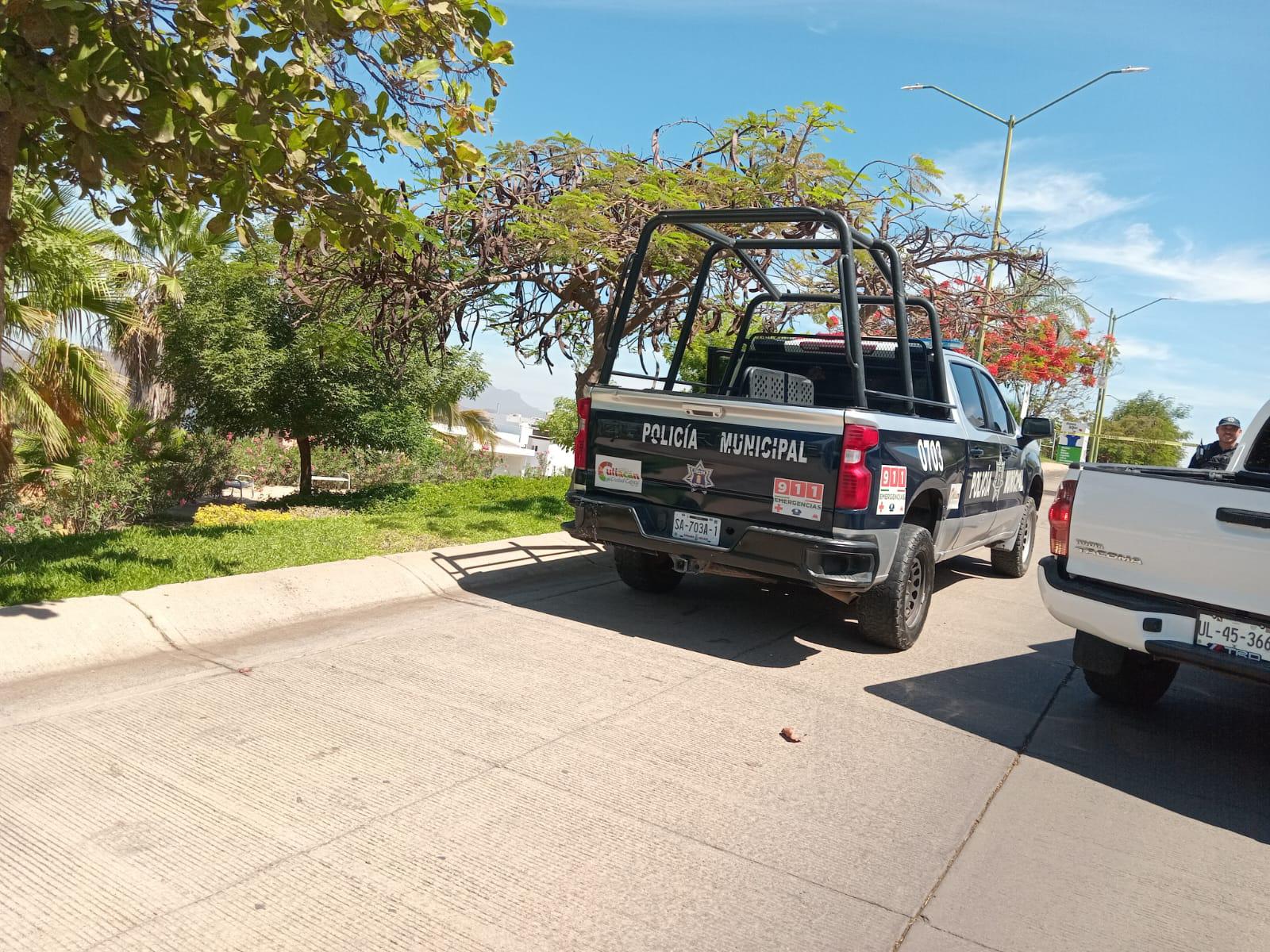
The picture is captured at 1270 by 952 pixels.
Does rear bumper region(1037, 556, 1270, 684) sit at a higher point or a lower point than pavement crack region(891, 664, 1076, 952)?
higher

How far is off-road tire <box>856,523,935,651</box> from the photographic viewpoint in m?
6.59

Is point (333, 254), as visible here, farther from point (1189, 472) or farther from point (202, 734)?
point (1189, 472)

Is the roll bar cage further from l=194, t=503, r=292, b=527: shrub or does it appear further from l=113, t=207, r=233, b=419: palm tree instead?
l=113, t=207, r=233, b=419: palm tree

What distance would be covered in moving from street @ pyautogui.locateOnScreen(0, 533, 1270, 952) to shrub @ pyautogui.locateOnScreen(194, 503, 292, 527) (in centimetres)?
843

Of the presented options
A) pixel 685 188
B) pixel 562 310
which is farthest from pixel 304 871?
pixel 562 310

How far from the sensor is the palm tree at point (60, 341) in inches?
462

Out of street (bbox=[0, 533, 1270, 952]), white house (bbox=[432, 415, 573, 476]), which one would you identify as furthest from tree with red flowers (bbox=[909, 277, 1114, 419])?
white house (bbox=[432, 415, 573, 476])

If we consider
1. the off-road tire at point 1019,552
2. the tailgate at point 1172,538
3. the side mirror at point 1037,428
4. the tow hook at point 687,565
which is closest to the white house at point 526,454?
the off-road tire at point 1019,552

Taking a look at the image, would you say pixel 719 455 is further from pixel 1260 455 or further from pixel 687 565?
pixel 1260 455

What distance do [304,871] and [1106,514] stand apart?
4.22 meters

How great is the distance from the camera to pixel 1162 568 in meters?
4.98

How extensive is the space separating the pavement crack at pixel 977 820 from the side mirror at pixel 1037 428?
317cm

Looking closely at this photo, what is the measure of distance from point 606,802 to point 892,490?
3.17m

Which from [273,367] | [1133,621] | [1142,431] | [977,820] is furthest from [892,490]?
[1142,431]
